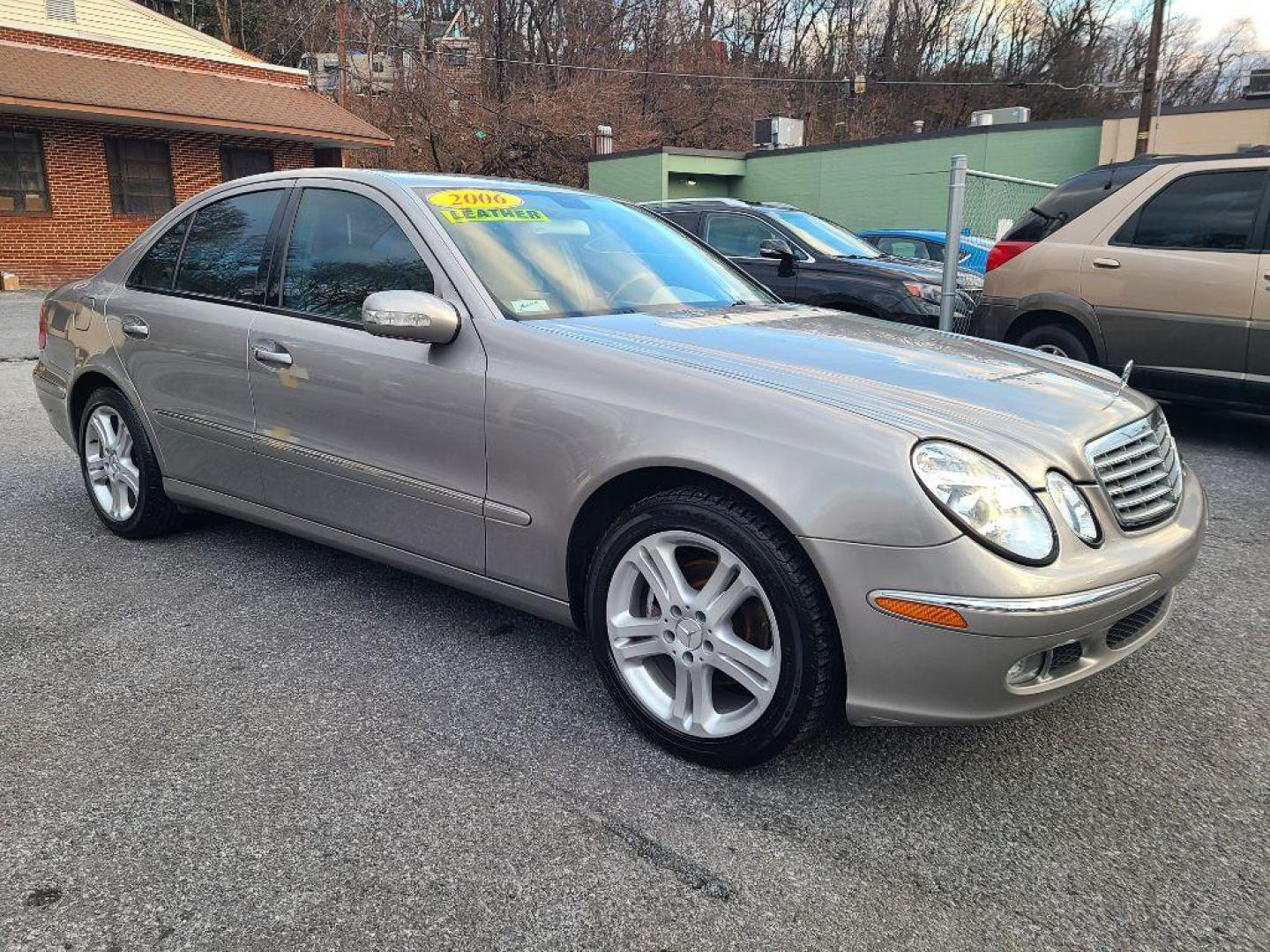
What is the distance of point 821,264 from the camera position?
8031 millimetres

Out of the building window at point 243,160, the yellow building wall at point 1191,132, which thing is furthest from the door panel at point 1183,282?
the building window at point 243,160

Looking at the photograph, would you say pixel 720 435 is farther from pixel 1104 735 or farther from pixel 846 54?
pixel 846 54

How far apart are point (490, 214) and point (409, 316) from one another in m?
0.69

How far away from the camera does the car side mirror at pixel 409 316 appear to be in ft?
9.38

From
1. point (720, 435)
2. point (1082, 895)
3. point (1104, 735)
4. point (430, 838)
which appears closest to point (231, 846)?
point (430, 838)

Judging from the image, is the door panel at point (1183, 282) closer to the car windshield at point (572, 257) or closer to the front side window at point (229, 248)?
the car windshield at point (572, 257)

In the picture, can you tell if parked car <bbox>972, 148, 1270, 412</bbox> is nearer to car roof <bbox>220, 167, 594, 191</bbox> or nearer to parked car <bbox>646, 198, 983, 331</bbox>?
parked car <bbox>646, 198, 983, 331</bbox>

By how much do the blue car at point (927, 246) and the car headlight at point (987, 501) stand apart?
10703 mm

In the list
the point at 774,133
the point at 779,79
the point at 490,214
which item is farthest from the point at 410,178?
the point at 779,79

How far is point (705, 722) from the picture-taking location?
2.54 metres

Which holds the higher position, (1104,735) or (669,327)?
(669,327)

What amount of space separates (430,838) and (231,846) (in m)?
0.45

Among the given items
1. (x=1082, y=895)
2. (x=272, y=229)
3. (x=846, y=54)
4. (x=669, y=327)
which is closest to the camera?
(x=1082, y=895)

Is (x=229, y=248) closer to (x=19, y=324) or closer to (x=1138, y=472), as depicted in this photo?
(x=1138, y=472)
